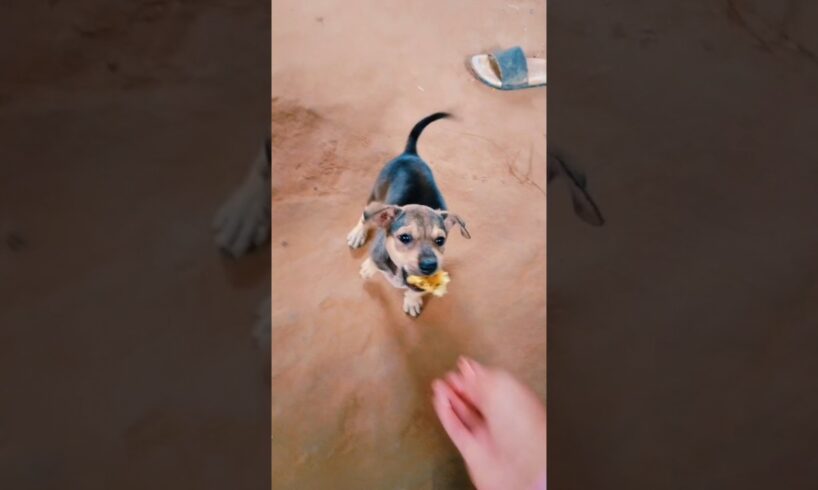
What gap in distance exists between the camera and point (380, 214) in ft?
3.58

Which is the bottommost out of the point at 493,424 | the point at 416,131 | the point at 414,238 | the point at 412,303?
the point at 493,424

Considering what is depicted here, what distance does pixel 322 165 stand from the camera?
1114mm

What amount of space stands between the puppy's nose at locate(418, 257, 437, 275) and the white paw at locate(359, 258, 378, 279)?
0.09 m

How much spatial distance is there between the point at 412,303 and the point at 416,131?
316 millimetres

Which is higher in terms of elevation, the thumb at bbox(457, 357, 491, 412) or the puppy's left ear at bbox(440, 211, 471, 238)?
the puppy's left ear at bbox(440, 211, 471, 238)

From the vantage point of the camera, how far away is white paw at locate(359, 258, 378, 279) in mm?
1104

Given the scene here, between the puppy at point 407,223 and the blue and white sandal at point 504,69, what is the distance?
112mm

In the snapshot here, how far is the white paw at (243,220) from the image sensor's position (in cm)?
109

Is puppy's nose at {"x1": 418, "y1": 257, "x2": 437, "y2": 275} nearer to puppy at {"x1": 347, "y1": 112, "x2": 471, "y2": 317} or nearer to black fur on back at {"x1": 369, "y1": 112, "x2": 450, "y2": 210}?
puppy at {"x1": 347, "y1": 112, "x2": 471, "y2": 317}
